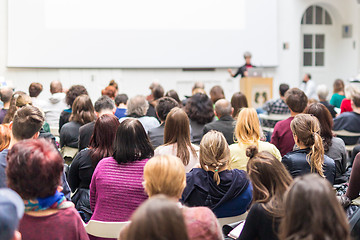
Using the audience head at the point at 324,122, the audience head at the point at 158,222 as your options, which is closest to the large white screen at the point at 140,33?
the audience head at the point at 324,122

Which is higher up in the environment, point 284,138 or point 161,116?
point 161,116

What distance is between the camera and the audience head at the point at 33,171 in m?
1.97

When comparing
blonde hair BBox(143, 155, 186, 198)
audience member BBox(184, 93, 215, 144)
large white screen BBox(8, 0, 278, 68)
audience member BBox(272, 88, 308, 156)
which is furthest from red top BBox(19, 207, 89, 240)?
large white screen BBox(8, 0, 278, 68)

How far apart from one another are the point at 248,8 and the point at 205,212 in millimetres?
9815

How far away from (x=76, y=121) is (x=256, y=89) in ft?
17.4

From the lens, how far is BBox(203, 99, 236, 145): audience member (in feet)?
15.0

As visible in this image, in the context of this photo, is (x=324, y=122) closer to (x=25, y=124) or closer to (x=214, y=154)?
(x=214, y=154)

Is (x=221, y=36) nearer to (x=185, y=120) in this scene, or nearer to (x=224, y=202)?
(x=185, y=120)

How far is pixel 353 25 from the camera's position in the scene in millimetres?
11859

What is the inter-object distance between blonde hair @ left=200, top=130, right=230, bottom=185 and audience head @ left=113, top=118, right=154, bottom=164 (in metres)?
0.36

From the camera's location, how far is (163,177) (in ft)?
6.60

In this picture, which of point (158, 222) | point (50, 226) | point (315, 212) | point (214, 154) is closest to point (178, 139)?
point (214, 154)

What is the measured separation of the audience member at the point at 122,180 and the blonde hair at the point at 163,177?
27.9 inches

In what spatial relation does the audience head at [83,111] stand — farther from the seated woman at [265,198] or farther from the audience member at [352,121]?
the audience member at [352,121]
